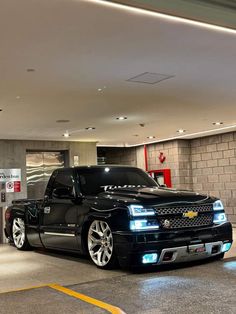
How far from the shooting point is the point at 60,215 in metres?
7.67

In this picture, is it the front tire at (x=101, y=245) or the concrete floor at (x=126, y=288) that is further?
the front tire at (x=101, y=245)

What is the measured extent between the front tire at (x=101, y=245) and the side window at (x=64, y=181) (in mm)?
937

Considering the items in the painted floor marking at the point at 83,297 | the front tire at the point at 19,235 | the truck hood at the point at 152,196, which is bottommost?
the painted floor marking at the point at 83,297

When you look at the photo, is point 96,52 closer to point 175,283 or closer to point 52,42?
point 52,42

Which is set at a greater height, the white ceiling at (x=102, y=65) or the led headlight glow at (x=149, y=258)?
the white ceiling at (x=102, y=65)

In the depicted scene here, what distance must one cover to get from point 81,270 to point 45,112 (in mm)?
4129

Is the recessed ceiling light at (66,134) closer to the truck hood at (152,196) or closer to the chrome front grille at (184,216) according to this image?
the truck hood at (152,196)

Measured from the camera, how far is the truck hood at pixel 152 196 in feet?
20.6

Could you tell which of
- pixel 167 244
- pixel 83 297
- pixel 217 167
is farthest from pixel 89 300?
pixel 217 167

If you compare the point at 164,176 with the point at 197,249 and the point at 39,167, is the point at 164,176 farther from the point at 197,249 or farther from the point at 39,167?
the point at 197,249

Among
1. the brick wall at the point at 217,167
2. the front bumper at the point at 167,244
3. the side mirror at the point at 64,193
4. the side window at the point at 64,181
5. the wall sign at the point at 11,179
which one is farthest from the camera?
the brick wall at the point at 217,167

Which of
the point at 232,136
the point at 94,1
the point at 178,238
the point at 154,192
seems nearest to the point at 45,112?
the point at 154,192

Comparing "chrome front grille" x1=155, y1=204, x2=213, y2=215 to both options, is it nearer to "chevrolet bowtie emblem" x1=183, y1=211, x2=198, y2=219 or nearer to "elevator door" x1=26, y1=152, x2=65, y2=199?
"chevrolet bowtie emblem" x1=183, y1=211, x2=198, y2=219

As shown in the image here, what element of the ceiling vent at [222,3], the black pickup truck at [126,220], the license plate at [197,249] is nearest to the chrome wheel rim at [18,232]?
the black pickup truck at [126,220]
